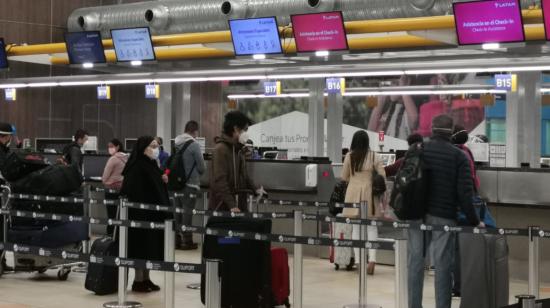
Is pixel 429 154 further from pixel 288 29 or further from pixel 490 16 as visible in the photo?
pixel 288 29

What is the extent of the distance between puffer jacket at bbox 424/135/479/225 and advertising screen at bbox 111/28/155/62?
7.83 m

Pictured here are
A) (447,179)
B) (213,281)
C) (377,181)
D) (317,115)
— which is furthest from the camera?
(317,115)

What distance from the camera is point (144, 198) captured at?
28.6 ft

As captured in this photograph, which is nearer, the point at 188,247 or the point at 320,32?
the point at 320,32

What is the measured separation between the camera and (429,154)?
22.5 feet

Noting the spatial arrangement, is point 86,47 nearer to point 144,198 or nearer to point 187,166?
point 187,166

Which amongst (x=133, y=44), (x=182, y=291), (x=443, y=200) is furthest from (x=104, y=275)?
(x=133, y=44)


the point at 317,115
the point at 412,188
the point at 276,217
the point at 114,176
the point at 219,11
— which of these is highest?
the point at 219,11

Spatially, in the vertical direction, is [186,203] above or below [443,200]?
below

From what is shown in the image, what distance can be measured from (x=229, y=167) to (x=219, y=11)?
262 inches

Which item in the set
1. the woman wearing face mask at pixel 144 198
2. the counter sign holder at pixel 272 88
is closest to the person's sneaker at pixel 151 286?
the woman wearing face mask at pixel 144 198

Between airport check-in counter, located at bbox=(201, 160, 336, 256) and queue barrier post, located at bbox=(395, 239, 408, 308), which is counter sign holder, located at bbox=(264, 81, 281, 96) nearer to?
airport check-in counter, located at bbox=(201, 160, 336, 256)

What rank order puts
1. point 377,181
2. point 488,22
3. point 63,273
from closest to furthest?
1. point 63,273
2. point 377,181
3. point 488,22

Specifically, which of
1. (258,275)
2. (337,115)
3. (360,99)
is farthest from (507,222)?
(360,99)
